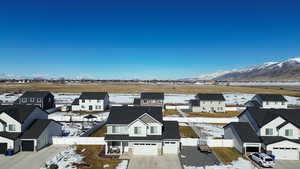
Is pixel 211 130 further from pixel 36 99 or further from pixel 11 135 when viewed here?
pixel 36 99

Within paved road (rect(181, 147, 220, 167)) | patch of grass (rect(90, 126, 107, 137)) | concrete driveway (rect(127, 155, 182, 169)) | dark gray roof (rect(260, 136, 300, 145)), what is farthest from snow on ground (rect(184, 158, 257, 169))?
patch of grass (rect(90, 126, 107, 137))

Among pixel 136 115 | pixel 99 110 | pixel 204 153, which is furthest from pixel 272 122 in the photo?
pixel 99 110

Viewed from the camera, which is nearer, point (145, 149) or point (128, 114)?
point (145, 149)

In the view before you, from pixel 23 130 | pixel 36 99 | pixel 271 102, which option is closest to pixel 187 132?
pixel 23 130

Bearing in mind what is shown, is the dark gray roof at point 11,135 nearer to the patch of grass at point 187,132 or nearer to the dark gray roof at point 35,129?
the dark gray roof at point 35,129

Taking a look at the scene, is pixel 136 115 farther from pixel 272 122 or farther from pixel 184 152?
pixel 272 122

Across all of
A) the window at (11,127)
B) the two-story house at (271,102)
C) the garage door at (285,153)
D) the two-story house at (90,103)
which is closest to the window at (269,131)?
the garage door at (285,153)
